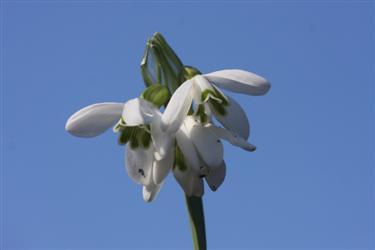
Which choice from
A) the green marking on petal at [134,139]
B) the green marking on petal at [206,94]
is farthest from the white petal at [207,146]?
the green marking on petal at [134,139]

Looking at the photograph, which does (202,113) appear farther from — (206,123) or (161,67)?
(161,67)

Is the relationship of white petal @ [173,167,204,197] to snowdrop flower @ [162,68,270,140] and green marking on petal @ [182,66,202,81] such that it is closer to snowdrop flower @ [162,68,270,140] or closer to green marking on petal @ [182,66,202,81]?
snowdrop flower @ [162,68,270,140]

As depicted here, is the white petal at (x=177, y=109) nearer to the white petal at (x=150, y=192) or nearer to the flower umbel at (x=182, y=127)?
the flower umbel at (x=182, y=127)

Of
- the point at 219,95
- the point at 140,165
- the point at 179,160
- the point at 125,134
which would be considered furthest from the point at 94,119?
the point at 219,95

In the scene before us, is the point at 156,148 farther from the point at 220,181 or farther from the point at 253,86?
the point at 253,86

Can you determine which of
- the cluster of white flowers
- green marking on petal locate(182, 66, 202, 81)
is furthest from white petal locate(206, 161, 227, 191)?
green marking on petal locate(182, 66, 202, 81)

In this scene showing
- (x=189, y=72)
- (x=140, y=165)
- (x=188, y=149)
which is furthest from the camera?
(x=189, y=72)
